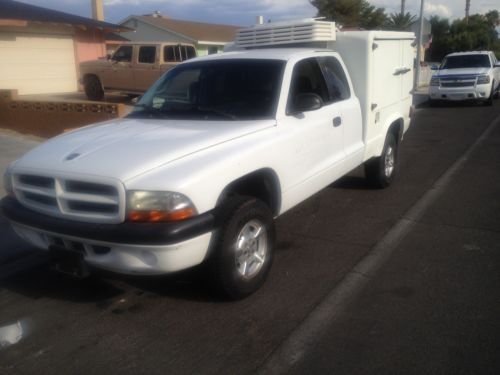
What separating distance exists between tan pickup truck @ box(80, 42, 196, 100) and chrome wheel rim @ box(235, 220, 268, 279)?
42.6 feet

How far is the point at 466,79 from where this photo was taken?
54.6 ft

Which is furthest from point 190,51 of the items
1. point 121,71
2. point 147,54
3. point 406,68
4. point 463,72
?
point 406,68


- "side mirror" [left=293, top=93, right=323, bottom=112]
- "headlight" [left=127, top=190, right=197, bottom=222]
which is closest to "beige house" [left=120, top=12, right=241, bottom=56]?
"side mirror" [left=293, top=93, right=323, bottom=112]

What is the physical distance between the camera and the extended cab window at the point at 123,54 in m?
16.9

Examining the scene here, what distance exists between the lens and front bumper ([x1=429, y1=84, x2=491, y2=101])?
16547 millimetres

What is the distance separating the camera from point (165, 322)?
11.8 feet

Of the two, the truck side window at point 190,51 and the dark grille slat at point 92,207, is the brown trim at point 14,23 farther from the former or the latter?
the dark grille slat at point 92,207

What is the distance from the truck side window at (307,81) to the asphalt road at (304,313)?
144 cm

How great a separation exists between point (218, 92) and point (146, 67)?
40.9 ft

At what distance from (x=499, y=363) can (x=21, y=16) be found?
716 inches

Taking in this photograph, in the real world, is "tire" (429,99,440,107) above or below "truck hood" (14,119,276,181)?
below

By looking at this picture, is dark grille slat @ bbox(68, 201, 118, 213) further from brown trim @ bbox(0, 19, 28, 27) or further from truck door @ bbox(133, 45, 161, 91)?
brown trim @ bbox(0, 19, 28, 27)

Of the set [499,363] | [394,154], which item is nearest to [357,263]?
[499,363]

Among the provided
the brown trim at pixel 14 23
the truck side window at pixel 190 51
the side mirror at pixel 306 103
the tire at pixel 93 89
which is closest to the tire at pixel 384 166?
the side mirror at pixel 306 103
